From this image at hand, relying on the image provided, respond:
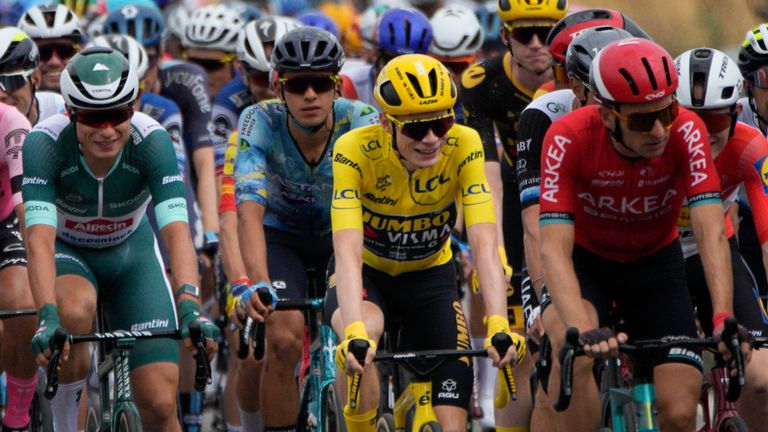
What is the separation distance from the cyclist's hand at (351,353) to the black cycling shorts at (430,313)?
56cm

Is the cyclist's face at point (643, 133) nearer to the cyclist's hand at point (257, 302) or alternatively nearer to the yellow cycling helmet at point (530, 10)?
the cyclist's hand at point (257, 302)

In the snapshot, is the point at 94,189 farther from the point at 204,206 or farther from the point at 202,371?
the point at 204,206

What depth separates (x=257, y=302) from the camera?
8.51 metres

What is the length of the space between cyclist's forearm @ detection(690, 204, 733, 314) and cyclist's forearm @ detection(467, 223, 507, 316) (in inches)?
38.8

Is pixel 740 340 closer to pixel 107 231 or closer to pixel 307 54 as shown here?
pixel 307 54

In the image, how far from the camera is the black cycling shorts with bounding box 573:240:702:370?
7820 mm

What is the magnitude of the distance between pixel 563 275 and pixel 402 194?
1.21m

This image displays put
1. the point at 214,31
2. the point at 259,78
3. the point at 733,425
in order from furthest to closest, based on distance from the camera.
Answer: the point at 214,31, the point at 259,78, the point at 733,425

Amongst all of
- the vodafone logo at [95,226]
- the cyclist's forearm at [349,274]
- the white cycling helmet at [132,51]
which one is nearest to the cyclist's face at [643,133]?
the cyclist's forearm at [349,274]

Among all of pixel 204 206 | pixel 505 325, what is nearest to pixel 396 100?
pixel 505 325

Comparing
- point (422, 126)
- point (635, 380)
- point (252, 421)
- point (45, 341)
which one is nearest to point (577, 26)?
point (422, 126)

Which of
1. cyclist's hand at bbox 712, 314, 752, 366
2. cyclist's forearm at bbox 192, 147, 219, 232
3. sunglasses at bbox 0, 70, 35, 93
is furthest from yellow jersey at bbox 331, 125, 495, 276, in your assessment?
cyclist's forearm at bbox 192, 147, 219, 232

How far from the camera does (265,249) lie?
29.8 feet

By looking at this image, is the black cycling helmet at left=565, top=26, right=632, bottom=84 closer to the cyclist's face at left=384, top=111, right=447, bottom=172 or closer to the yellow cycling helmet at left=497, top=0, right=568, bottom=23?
the cyclist's face at left=384, top=111, right=447, bottom=172
